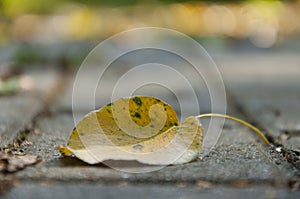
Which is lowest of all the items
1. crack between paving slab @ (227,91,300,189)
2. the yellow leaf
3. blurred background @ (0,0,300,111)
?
crack between paving slab @ (227,91,300,189)

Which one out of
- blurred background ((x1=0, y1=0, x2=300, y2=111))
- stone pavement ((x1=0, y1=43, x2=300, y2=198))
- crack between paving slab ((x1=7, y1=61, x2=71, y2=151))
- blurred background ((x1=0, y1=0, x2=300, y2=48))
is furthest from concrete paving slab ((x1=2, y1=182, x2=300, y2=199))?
blurred background ((x1=0, y1=0, x2=300, y2=48))

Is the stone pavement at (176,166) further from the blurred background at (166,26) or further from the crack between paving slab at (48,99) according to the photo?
the blurred background at (166,26)

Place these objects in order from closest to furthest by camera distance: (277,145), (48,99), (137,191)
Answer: (137,191), (277,145), (48,99)

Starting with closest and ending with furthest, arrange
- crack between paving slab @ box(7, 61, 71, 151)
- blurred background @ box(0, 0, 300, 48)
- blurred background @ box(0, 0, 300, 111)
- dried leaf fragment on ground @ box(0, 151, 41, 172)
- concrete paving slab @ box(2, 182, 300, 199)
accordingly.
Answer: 1. concrete paving slab @ box(2, 182, 300, 199)
2. dried leaf fragment on ground @ box(0, 151, 41, 172)
3. crack between paving slab @ box(7, 61, 71, 151)
4. blurred background @ box(0, 0, 300, 111)
5. blurred background @ box(0, 0, 300, 48)

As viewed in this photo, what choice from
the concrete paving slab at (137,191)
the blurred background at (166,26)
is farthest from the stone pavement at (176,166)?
the blurred background at (166,26)

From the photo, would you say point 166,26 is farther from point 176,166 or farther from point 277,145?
point 176,166

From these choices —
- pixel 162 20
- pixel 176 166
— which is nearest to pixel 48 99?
pixel 176 166

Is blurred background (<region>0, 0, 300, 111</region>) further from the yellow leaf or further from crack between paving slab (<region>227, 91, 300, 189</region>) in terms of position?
the yellow leaf
